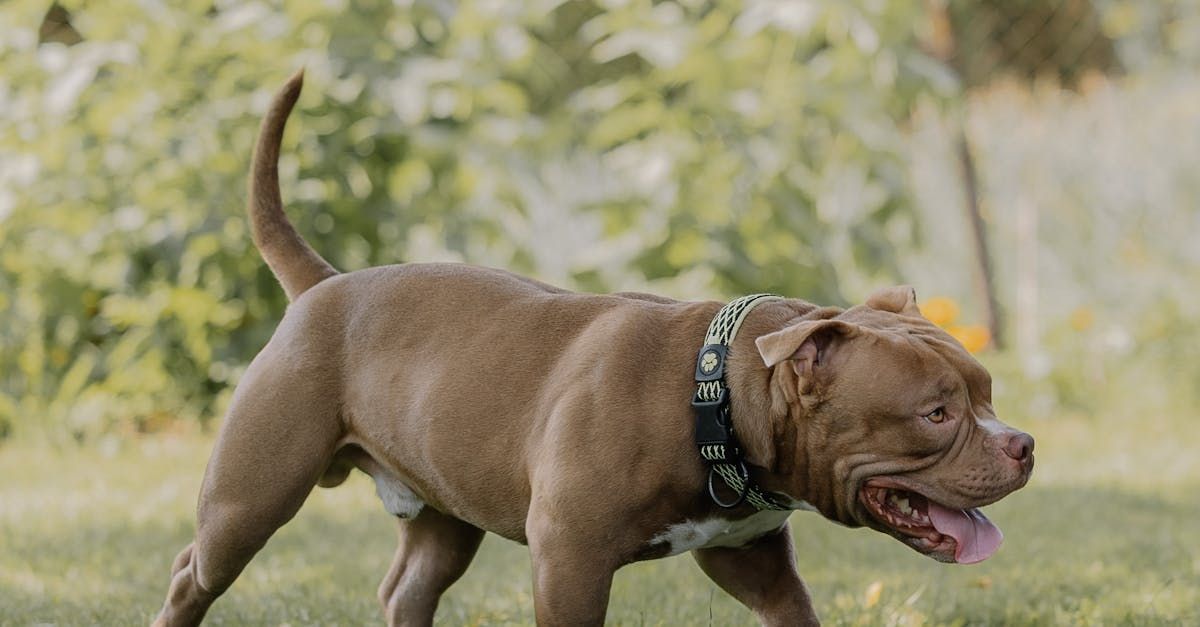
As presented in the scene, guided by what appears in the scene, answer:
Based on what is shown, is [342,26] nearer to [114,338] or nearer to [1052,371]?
[114,338]

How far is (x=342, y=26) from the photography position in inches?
309

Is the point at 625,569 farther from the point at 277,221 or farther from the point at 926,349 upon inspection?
the point at 926,349

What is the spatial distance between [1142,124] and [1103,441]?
139 inches

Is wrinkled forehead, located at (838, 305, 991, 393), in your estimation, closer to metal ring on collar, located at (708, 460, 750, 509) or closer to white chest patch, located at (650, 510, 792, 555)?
metal ring on collar, located at (708, 460, 750, 509)

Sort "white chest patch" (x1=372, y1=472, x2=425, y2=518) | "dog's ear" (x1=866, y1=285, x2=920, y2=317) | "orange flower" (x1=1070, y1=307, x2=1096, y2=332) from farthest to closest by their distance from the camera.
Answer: "orange flower" (x1=1070, y1=307, x2=1096, y2=332), "white chest patch" (x1=372, y1=472, x2=425, y2=518), "dog's ear" (x1=866, y1=285, x2=920, y2=317)

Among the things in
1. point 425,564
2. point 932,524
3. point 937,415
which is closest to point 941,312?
point 425,564

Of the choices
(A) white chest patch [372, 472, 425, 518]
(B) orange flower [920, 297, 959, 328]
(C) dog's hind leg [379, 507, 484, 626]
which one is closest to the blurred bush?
(B) orange flower [920, 297, 959, 328]

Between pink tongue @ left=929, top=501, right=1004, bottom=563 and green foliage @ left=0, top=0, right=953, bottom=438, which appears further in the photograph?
green foliage @ left=0, top=0, right=953, bottom=438

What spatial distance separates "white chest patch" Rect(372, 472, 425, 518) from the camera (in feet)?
13.2

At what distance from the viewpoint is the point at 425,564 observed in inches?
171

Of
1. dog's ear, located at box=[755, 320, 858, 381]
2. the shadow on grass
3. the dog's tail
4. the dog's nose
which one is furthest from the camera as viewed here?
the shadow on grass

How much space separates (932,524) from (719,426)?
1.80 ft

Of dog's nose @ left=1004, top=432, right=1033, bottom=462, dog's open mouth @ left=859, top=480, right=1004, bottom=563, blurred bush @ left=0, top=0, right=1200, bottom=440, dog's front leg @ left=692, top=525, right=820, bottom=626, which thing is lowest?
blurred bush @ left=0, top=0, right=1200, bottom=440

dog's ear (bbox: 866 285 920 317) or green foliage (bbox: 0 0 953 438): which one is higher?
dog's ear (bbox: 866 285 920 317)
